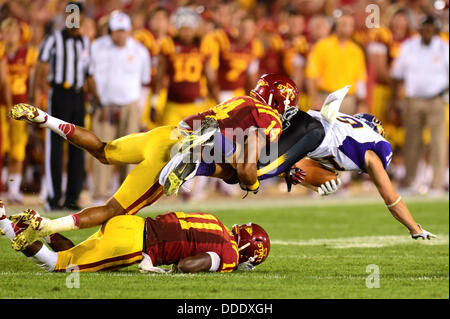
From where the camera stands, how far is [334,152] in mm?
6402

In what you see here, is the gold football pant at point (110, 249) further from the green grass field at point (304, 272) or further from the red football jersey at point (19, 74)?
the red football jersey at point (19, 74)

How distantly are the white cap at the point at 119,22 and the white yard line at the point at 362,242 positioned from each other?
12.2 ft

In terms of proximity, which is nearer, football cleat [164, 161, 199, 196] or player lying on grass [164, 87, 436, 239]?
football cleat [164, 161, 199, 196]

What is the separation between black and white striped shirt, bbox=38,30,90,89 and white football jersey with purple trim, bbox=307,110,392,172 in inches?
157

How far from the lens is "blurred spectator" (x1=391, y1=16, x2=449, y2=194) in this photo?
39.4ft

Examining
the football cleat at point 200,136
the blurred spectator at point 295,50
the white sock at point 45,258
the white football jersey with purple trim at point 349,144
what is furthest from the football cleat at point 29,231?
the blurred spectator at point 295,50

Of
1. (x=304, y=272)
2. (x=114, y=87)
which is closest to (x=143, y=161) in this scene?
(x=304, y=272)

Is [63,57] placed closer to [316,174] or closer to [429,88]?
[316,174]

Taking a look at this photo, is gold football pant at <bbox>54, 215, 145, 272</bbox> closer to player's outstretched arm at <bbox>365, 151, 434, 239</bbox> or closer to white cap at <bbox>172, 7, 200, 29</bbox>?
player's outstretched arm at <bbox>365, 151, 434, 239</bbox>

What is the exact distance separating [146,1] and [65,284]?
369 inches

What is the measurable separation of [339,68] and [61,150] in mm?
4048

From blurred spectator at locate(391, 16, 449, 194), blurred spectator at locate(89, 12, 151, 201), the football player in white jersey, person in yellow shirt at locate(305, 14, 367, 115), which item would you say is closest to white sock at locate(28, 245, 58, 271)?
the football player in white jersey
